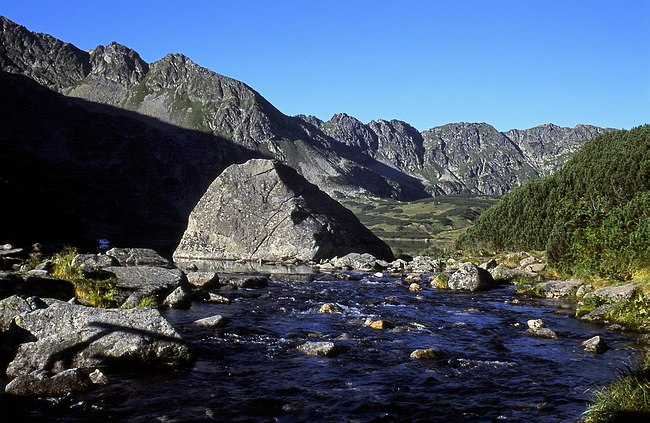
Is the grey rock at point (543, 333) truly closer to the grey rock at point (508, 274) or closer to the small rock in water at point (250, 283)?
the small rock in water at point (250, 283)

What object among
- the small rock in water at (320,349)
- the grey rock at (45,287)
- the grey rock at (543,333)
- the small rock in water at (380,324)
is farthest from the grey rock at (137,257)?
the grey rock at (543,333)

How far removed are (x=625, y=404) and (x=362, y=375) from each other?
615 centimetres

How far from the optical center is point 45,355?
11836 mm

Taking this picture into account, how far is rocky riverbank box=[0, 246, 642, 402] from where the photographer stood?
461 inches

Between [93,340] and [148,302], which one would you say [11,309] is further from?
[148,302]

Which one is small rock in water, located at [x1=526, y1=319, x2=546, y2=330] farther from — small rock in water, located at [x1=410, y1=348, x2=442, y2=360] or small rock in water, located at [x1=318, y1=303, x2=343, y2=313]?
small rock in water, located at [x1=318, y1=303, x2=343, y2=313]

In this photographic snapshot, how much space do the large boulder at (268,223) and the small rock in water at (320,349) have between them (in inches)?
1779

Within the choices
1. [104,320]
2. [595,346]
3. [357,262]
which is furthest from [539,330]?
[357,262]

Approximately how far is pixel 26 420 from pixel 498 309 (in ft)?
71.9

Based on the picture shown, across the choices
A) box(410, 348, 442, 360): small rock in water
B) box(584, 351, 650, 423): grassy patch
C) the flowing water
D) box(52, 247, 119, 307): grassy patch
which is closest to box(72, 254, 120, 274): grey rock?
box(52, 247, 119, 307): grassy patch

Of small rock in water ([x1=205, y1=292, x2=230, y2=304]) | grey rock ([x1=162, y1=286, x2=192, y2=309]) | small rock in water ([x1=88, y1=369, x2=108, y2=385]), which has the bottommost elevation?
small rock in water ([x1=205, y1=292, x2=230, y2=304])

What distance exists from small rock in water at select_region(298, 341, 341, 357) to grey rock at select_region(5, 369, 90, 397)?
6.49 m

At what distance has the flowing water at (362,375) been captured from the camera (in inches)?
400

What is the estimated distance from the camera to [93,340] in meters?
12.5
